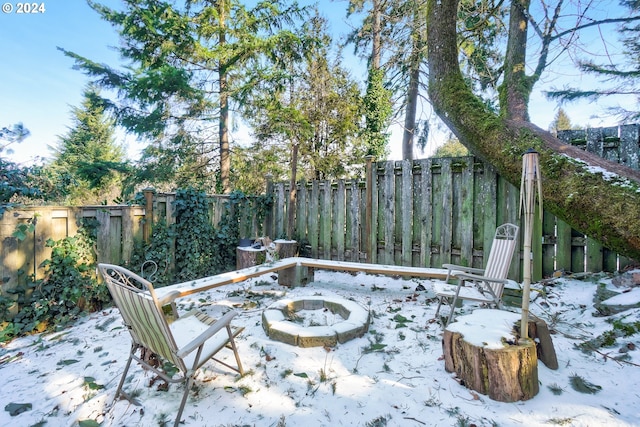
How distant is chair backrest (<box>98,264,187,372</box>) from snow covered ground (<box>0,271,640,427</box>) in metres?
0.38

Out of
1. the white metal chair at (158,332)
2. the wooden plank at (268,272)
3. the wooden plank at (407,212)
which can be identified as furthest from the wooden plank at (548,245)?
the white metal chair at (158,332)

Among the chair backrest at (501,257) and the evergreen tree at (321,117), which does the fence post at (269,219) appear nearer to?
the evergreen tree at (321,117)

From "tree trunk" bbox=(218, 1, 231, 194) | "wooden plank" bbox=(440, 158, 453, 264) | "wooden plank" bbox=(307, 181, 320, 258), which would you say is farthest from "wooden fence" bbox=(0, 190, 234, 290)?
"wooden plank" bbox=(440, 158, 453, 264)

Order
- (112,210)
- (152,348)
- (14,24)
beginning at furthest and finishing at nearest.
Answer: (14,24) < (112,210) < (152,348)

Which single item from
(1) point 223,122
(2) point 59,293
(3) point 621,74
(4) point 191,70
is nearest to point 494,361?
(2) point 59,293

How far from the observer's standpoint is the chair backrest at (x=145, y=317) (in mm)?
1385

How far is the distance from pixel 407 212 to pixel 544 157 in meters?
1.83

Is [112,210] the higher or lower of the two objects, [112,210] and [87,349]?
the higher

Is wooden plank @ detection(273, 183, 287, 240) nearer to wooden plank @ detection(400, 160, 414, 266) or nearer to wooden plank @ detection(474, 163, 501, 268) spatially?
wooden plank @ detection(400, 160, 414, 266)

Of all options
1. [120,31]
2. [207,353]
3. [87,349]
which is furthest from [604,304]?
[120,31]

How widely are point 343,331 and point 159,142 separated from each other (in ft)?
24.7

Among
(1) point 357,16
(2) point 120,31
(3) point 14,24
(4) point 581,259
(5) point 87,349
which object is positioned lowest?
(5) point 87,349

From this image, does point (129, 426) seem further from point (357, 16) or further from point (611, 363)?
point (357, 16)

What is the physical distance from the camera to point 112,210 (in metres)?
3.59
